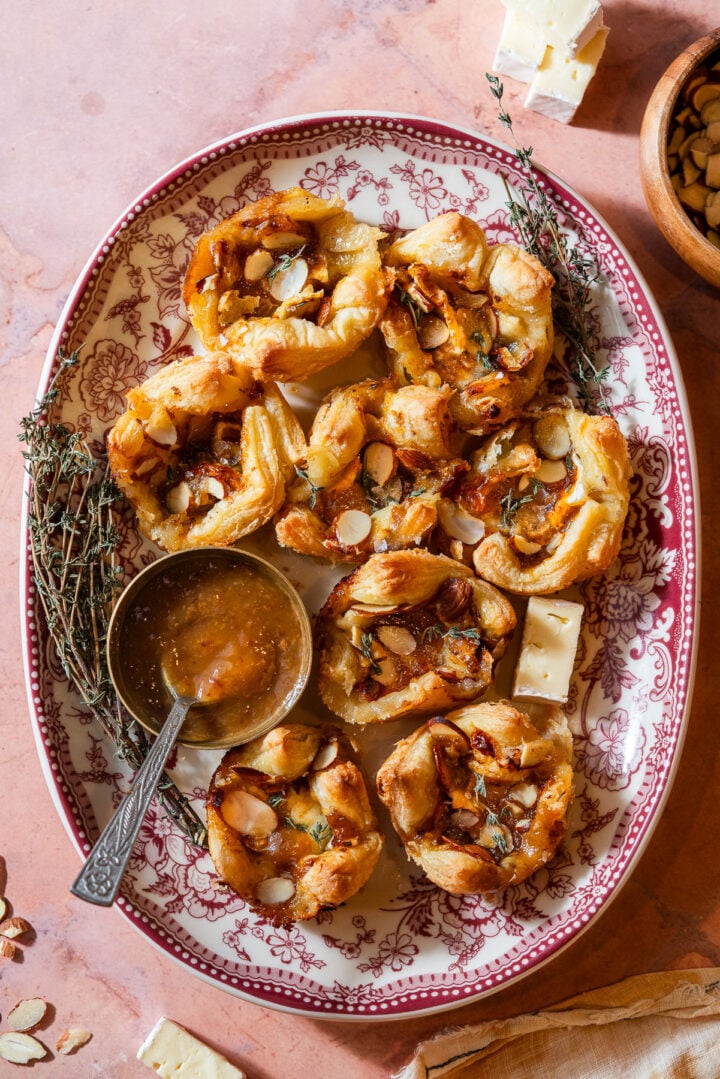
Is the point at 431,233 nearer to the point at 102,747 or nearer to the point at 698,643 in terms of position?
the point at 698,643

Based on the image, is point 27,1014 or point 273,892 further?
point 27,1014

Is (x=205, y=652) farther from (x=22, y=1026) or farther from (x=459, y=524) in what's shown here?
(x=22, y=1026)

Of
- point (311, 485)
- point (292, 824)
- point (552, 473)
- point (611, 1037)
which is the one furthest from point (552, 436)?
point (611, 1037)

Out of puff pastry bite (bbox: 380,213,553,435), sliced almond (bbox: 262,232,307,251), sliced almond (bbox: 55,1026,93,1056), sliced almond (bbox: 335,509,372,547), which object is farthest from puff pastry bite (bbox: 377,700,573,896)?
sliced almond (bbox: 262,232,307,251)

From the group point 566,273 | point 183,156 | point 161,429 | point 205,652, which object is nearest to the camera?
point 205,652

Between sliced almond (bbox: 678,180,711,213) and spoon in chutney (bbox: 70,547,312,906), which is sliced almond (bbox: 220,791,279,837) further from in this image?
sliced almond (bbox: 678,180,711,213)

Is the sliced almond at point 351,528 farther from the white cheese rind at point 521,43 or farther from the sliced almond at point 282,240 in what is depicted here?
the white cheese rind at point 521,43
